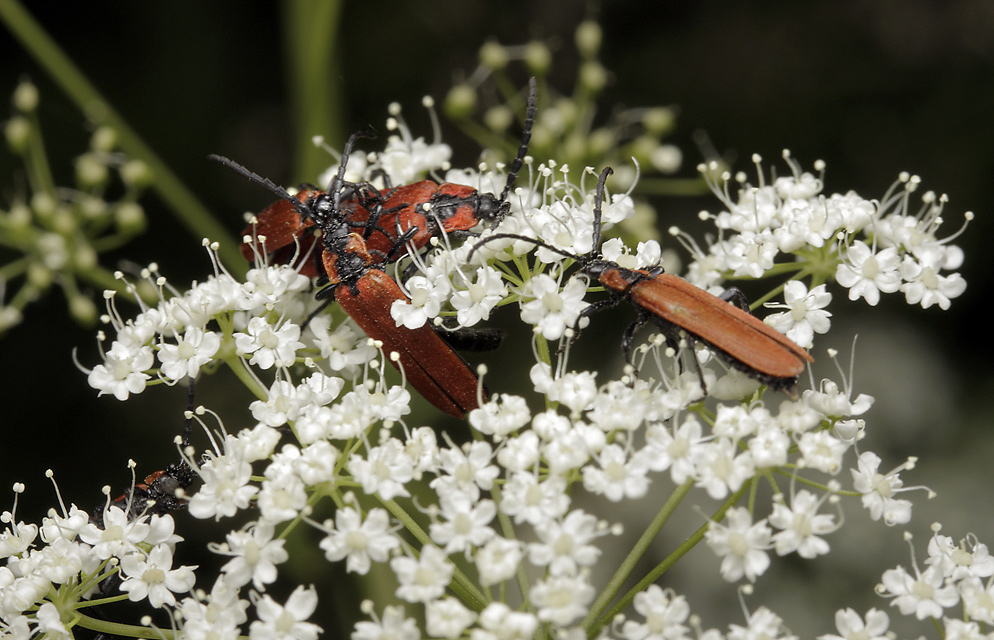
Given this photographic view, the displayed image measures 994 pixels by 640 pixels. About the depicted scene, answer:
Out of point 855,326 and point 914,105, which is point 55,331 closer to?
point 855,326

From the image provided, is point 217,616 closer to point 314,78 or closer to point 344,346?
point 344,346

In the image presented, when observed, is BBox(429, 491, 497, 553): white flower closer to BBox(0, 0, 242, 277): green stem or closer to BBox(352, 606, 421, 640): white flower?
BBox(352, 606, 421, 640): white flower

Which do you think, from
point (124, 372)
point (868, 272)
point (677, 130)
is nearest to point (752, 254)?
point (868, 272)

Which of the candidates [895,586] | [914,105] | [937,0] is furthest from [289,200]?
[937,0]

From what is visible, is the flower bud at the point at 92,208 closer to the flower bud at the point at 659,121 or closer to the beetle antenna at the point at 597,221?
the beetle antenna at the point at 597,221

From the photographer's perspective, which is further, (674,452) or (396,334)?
(396,334)

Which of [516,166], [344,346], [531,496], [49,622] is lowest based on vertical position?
[49,622]
